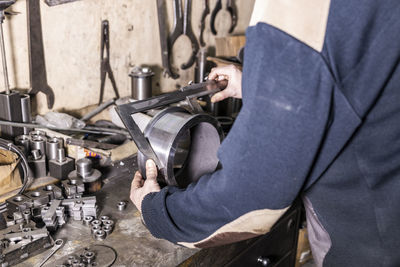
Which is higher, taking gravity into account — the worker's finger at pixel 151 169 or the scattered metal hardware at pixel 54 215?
the worker's finger at pixel 151 169

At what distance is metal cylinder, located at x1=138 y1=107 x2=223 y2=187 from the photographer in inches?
40.9

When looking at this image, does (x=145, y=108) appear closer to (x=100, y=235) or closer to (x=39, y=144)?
(x=100, y=235)

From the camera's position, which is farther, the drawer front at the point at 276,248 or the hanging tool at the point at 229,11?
the hanging tool at the point at 229,11

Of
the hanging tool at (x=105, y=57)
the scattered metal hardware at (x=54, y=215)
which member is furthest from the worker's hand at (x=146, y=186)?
the hanging tool at (x=105, y=57)

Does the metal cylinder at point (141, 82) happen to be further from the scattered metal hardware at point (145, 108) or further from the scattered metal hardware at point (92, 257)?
the scattered metal hardware at point (92, 257)

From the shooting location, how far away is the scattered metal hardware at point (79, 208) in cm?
111

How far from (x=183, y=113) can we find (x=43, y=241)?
1.60 ft

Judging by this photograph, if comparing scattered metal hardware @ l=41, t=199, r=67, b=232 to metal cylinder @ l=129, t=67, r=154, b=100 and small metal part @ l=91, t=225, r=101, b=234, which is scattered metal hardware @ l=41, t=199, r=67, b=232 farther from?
metal cylinder @ l=129, t=67, r=154, b=100

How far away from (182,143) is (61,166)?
0.39m

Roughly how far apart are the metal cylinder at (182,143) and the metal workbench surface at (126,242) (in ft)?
0.50

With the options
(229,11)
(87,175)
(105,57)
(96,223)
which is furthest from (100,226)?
(229,11)

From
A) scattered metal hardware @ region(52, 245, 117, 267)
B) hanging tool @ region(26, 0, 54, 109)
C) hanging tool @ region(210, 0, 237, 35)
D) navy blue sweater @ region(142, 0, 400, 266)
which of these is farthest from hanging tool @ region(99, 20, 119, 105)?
navy blue sweater @ region(142, 0, 400, 266)

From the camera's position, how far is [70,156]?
4.52 feet

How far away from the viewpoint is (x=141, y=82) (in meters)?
1.66
